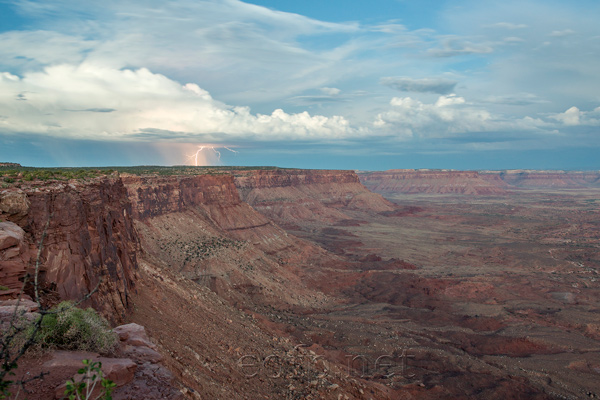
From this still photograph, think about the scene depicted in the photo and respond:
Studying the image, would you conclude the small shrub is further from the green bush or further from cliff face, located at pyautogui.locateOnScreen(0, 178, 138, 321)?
cliff face, located at pyautogui.locateOnScreen(0, 178, 138, 321)

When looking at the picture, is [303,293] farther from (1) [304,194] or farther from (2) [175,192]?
(1) [304,194]

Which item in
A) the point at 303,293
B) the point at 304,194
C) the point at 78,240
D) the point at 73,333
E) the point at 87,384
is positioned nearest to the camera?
the point at 87,384

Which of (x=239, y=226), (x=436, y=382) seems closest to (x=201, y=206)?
(x=239, y=226)

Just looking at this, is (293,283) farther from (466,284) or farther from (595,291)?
(595,291)

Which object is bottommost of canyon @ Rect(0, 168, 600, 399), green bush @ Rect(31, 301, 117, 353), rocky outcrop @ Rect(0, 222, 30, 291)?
canyon @ Rect(0, 168, 600, 399)

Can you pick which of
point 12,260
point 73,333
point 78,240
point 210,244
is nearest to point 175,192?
point 210,244

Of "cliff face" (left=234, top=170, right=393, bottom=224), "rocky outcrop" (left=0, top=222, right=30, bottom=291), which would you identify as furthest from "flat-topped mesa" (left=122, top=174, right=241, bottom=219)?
"cliff face" (left=234, top=170, right=393, bottom=224)
